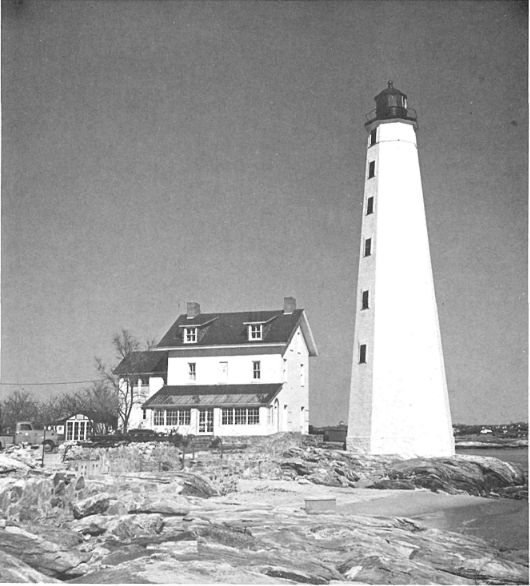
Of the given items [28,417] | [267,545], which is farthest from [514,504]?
[28,417]

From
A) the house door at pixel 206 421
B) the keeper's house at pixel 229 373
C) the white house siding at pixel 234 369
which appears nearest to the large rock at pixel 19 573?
the keeper's house at pixel 229 373

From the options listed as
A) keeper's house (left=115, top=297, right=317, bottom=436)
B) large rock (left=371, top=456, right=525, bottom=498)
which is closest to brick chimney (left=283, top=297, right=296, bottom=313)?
keeper's house (left=115, top=297, right=317, bottom=436)

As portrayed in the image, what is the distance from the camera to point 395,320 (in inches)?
549

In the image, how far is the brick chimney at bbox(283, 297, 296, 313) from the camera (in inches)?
429

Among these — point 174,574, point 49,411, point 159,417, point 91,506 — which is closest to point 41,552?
point 91,506

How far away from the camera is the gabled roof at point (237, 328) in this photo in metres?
11.9

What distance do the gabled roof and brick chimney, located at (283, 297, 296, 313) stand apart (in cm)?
7

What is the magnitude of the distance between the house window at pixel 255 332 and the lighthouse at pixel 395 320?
1.94 meters

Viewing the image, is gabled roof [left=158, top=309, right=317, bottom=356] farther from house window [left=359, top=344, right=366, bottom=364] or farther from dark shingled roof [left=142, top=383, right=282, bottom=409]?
house window [left=359, top=344, right=366, bottom=364]

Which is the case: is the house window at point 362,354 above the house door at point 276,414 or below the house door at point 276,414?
above

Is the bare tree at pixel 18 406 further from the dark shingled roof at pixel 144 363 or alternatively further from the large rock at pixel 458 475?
the large rock at pixel 458 475

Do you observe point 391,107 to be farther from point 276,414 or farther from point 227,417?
point 227,417

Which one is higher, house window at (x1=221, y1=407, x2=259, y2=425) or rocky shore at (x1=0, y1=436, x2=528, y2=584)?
house window at (x1=221, y1=407, x2=259, y2=425)

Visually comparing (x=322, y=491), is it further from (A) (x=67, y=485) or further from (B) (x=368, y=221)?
(B) (x=368, y=221)
